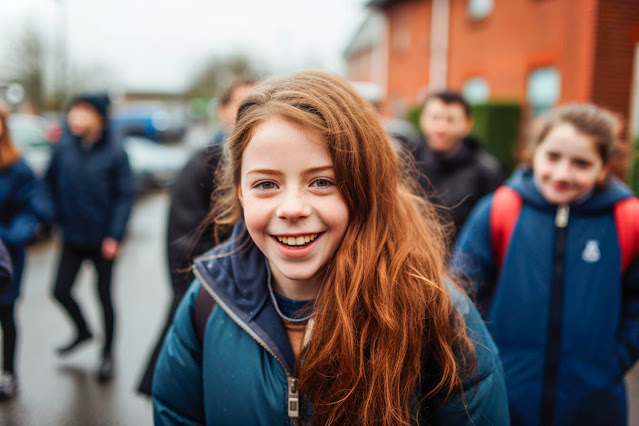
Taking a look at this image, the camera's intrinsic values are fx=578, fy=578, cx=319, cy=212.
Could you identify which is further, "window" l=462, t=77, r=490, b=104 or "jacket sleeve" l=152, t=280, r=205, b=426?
"window" l=462, t=77, r=490, b=104

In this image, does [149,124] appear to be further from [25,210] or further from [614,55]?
[25,210]

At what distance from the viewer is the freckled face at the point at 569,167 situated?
8.34 ft

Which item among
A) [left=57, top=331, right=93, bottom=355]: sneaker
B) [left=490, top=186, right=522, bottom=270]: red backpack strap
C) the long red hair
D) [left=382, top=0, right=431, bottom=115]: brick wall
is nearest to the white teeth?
the long red hair

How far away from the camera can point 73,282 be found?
485 centimetres

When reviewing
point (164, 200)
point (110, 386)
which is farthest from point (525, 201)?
point (164, 200)

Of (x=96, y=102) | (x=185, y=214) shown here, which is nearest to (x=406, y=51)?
(x=96, y=102)

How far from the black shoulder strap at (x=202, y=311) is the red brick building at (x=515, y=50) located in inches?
378

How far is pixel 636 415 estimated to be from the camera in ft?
13.1

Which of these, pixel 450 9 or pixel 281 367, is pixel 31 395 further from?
pixel 450 9

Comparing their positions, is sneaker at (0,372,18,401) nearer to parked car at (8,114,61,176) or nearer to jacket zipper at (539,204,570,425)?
jacket zipper at (539,204,570,425)

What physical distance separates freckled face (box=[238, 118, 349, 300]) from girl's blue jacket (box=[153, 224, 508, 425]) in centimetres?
15

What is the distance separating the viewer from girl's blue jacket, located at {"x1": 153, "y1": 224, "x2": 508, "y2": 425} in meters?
1.58

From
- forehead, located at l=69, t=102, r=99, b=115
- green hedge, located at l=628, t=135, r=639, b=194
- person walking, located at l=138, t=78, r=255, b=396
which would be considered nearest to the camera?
person walking, located at l=138, t=78, r=255, b=396

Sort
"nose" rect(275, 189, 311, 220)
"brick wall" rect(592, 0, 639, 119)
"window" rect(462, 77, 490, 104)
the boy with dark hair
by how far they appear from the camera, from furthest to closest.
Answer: "window" rect(462, 77, 490, 104), "brick wall" rect(592, 0, 639, 119), the boy with dark hair, "nose" rect(275, 189, 311, 220)
